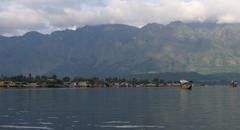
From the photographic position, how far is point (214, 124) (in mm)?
97438

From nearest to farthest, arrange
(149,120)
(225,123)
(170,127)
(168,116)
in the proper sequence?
(170,127)
(225,123)
(149,120)
(168,116)

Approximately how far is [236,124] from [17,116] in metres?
48.6

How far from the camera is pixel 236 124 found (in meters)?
96.8

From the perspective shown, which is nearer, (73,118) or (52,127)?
(52,127)

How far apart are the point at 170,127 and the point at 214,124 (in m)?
9.62

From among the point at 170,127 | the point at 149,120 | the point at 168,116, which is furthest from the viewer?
the point at 168,116

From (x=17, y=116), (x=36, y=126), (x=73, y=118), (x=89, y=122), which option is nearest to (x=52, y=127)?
(x=36, y=126)

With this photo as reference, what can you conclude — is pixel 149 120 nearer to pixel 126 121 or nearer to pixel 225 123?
pixel 126 121

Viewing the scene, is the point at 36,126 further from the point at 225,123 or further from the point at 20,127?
the point at 225,123

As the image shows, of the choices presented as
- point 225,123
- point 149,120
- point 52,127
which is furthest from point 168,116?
point 52,127

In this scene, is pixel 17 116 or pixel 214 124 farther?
pixel 17 116

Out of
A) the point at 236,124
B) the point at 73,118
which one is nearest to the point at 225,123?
the point at 236,124

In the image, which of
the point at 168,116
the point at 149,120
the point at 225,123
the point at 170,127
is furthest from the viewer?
the point at 168,116

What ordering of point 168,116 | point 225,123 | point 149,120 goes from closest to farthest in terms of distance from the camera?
1. point 225,123
2. point 149,120
3. point 168,116
